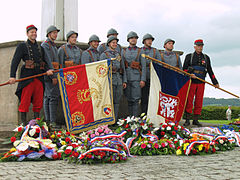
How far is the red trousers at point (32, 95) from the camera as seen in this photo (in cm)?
615

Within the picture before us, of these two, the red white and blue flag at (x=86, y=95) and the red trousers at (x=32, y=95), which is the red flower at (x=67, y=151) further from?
the red trousers at (x=32, y=95)

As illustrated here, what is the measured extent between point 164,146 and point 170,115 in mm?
1365

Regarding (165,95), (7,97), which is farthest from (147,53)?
(7,97)

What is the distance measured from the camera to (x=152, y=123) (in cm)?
664

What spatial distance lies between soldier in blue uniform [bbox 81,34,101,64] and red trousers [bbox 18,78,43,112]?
1264 mm

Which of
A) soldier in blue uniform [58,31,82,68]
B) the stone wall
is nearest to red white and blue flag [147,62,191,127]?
soldier in blue uniform [58,31,82,68]

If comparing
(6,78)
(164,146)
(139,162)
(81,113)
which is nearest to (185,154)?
(164,146)

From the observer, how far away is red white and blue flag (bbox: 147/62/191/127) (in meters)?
6.95

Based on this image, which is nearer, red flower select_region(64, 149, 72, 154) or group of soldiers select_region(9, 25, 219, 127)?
red flower select_region(64, 149, 72, 154)

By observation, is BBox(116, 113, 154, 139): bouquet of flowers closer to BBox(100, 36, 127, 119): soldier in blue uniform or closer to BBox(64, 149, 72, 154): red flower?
BBox(100, 36, 127, 119): soldier in blue uniform

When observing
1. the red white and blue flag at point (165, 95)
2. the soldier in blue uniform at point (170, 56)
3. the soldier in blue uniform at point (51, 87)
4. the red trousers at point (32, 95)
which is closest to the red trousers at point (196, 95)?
the soldier in blue uniform at point (170, 56)

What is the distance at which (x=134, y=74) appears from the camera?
299 inches

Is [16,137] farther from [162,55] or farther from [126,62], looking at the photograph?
[162,55]

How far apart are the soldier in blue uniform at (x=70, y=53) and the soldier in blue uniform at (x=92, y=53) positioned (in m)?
0.17
